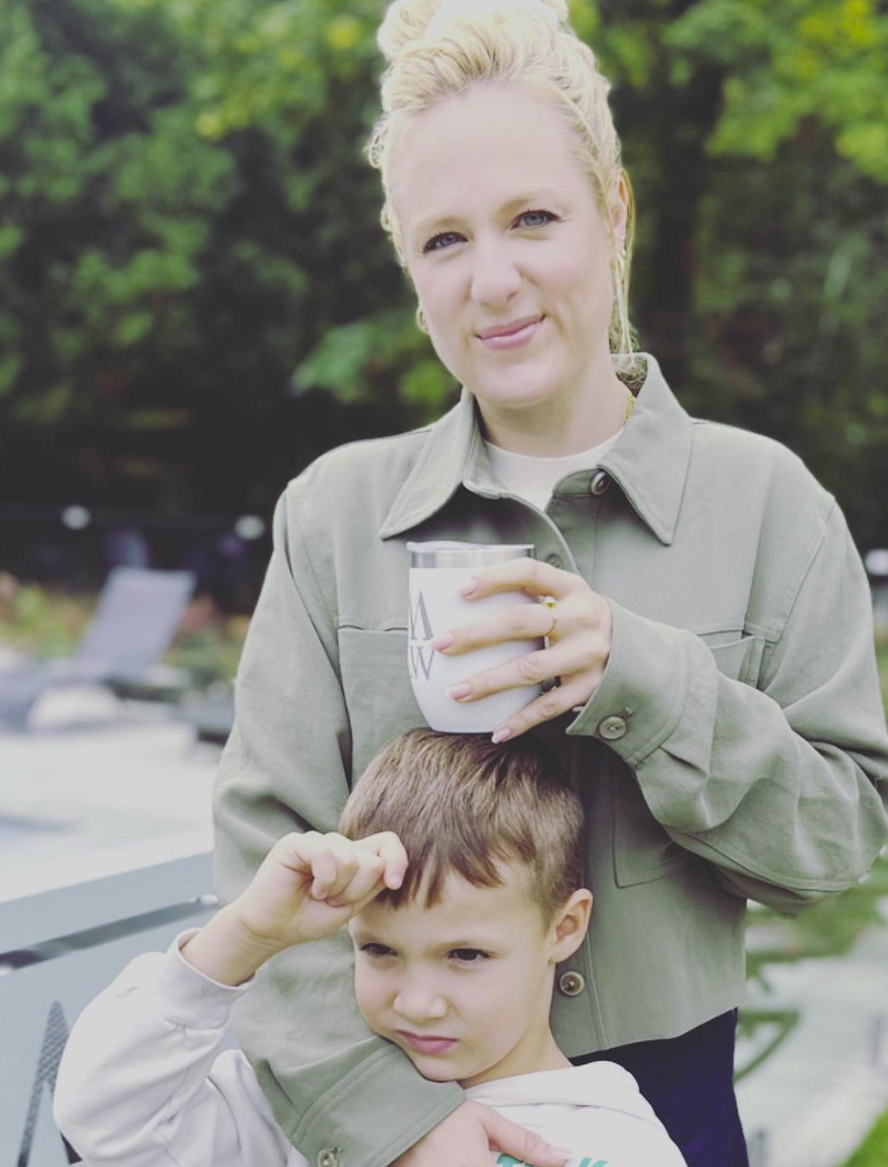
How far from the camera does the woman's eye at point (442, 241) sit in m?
1.58

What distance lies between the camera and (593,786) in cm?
165

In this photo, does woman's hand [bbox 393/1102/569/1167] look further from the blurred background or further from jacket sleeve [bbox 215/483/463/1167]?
the blurred background

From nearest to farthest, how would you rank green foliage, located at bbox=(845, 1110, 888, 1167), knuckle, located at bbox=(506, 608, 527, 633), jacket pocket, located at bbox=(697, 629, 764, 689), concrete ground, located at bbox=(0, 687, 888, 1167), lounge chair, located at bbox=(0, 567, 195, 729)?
knuckle, located at bbox=(506, 608, 527, 633) → jacket pocket, located at bbox=(697, 629, 764, 689) → concrete ground, located at bbox=(0, 687, 888, 1167) → green foliage, located at bbox=(845, 1110, 888, 1167) → lounge chair, located at bbox=(0, 567, 195, 729)

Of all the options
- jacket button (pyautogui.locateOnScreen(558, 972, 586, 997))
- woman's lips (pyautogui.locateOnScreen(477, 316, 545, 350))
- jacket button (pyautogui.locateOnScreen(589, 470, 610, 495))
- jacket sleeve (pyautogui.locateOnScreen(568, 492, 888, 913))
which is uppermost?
woman's lips (pyautogui.locateOnScreen(477, 316, 545, 350))

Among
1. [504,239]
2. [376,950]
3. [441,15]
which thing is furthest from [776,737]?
[441,15]

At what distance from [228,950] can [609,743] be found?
1.39 feet

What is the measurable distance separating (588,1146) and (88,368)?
1717 cm

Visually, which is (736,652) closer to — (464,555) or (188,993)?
(464,555)

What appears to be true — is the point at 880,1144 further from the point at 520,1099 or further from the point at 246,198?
the point at 246,198

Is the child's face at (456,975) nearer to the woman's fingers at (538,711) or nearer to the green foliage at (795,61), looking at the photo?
the woman's fingers at (538,711)

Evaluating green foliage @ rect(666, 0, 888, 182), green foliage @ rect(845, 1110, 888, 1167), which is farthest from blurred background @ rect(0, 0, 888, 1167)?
green foliage @ rect(845, 1110, 888, 1167)

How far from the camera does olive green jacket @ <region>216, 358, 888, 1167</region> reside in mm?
1532

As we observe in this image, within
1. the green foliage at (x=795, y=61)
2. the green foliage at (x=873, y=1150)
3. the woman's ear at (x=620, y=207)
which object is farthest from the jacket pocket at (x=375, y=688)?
the green foliage at (x=795, y=61)

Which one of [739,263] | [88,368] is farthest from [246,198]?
[739,263]
